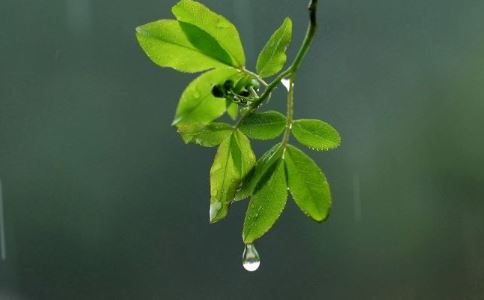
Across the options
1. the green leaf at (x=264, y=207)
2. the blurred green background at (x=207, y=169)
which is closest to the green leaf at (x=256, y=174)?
the green leaf at (x=264, y=207)

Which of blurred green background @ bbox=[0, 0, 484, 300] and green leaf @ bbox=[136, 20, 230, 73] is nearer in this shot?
green leaf @ bbox=[136, 20, 230, 73]

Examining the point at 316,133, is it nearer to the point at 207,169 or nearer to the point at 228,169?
the point at 228,169

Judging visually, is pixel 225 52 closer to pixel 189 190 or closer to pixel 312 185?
pixel 312 185

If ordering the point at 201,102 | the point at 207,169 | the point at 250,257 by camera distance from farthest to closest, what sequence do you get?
the point at 207,169 < the point at 250,257 < the point at 201,102

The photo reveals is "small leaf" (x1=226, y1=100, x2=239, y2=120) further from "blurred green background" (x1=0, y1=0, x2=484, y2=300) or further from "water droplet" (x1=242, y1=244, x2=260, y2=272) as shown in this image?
"blurred green background" (x1=0, y1=0, x2=484, y2=300)

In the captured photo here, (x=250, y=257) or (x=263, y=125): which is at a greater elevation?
(x=263, y=125)

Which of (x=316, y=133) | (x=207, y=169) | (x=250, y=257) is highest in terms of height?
(x=316, y=133)

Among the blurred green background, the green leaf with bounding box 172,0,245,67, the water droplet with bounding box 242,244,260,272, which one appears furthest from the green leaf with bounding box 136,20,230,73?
the blurred green background

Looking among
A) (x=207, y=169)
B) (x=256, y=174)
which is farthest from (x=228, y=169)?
(x=207, y=169)

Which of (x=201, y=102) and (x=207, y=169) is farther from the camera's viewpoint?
(x=207, y=169)
